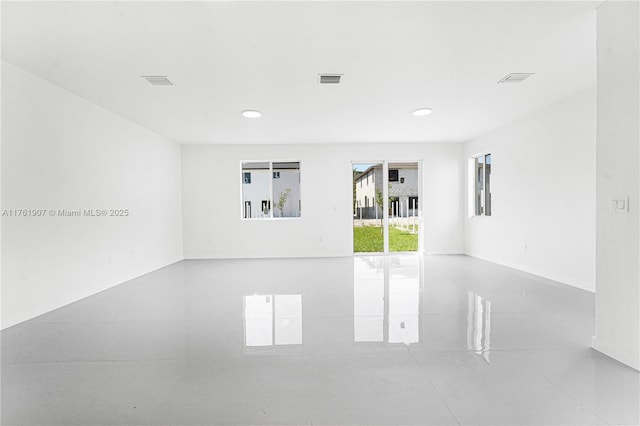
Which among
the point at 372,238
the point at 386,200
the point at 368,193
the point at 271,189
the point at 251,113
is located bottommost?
the point at 372,238

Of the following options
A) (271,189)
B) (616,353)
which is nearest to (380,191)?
(271,189)

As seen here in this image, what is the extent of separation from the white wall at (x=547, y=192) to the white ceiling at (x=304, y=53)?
390mm

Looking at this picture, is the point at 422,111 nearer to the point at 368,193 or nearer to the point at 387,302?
the point at 387,302

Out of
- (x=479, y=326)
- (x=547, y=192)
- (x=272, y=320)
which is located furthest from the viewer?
(x=547, y=192)

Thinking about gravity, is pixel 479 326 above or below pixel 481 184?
below

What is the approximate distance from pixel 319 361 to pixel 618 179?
238cm

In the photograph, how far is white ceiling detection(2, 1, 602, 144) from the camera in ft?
8.67

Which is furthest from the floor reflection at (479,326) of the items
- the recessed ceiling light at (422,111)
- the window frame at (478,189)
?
the window frame at (478,189)

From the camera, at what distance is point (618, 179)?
246 cm

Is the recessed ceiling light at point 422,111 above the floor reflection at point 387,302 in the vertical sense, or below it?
above

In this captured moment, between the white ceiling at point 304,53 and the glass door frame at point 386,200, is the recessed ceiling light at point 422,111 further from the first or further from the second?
the glass door frame at point 386,200

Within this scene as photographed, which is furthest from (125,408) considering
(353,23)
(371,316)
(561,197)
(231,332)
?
(561,197)

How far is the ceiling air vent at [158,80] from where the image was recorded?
382cm

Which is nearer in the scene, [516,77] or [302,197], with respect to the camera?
[516,77]
